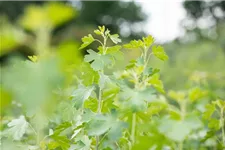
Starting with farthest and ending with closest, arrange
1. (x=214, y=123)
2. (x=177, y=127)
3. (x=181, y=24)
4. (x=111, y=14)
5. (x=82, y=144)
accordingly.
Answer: (x=111, y=14) → (x=181, y=24) → (x=214, y=123) → (x=82, y=144) → (x=177, y=127)

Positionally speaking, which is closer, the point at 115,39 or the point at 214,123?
the point at 115,39

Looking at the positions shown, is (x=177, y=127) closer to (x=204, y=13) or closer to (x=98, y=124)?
(x=98, y=124)

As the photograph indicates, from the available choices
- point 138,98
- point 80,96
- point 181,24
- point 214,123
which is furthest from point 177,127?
point 181,24

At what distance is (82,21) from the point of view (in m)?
18.5

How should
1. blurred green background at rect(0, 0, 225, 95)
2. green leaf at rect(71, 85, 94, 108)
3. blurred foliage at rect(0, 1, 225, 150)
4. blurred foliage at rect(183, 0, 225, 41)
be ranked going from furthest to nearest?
blurred foliage at rect(183, 0, 225, 41), blurred green background at rect(0, 0, 225, 95), green leaf at rect(71, 85, 94, 108), blurred foliage at rect(0, 1, 225, 150)

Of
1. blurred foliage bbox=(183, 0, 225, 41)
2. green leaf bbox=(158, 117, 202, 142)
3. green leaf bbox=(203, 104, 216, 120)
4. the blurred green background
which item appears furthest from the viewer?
blurred foliage bbox=(183, 0, 225, 41)

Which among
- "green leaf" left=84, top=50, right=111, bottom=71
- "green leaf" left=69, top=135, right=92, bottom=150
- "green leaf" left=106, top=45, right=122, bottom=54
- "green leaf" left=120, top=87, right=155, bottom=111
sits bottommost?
"green leaf" left=69, top=135, right=92, bottom=150

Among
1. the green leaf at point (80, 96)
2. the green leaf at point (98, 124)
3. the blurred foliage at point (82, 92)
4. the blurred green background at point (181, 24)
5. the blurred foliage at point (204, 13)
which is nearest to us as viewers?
the blurred foliage at point (82, 92)

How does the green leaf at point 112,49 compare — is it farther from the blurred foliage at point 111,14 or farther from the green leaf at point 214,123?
the blurred foliage at point 111,14

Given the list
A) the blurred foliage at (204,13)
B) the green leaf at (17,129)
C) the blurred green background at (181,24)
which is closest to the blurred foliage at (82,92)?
the green leaf at (17,129)

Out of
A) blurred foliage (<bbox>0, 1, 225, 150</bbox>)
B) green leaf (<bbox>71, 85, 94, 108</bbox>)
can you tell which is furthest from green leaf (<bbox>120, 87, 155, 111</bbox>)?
green leaf (<bbox>71, 85, 94, 108</bbox>)

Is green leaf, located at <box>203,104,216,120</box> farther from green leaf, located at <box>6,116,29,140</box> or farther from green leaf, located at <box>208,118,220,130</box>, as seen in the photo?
green leaf, located at <box>6,116,29,140</box>

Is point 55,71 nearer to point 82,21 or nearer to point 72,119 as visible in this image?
point 72,119

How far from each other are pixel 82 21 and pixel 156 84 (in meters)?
17.7
